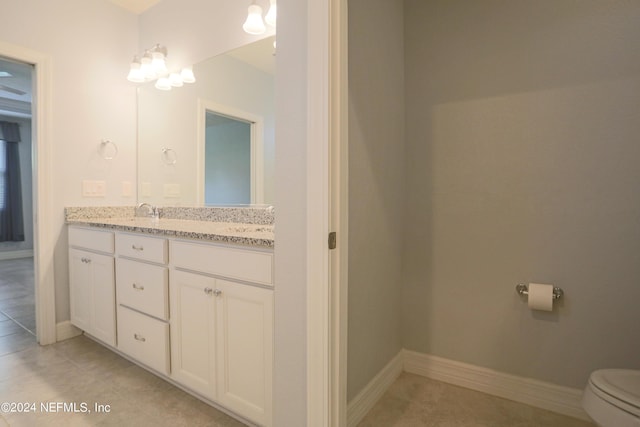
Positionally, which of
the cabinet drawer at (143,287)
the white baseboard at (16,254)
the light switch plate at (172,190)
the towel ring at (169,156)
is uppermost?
the towel ring at (169,156)

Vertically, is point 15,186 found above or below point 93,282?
above

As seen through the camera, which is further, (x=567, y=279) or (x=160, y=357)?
(x=160, y=357)

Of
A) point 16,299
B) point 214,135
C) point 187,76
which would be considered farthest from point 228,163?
point 16,299

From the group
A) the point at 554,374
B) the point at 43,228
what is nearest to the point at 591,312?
the point at 554,374

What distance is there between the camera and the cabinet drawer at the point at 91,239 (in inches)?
76.8

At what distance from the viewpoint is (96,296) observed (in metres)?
2.06

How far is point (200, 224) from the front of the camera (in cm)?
206

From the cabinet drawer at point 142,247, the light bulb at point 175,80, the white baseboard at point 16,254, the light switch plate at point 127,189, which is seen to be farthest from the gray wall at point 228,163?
the white baseboard at point 16,254

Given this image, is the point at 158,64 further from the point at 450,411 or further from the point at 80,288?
the point at 450,411

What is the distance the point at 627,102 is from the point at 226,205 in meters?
2.16

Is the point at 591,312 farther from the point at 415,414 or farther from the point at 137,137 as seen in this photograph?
the point at 137,137

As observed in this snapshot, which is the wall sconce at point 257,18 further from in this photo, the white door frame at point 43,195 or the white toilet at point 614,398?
the white toilet at point 614,398

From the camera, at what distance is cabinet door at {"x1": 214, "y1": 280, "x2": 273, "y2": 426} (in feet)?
4.07

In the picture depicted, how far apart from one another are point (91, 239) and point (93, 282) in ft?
0.92
